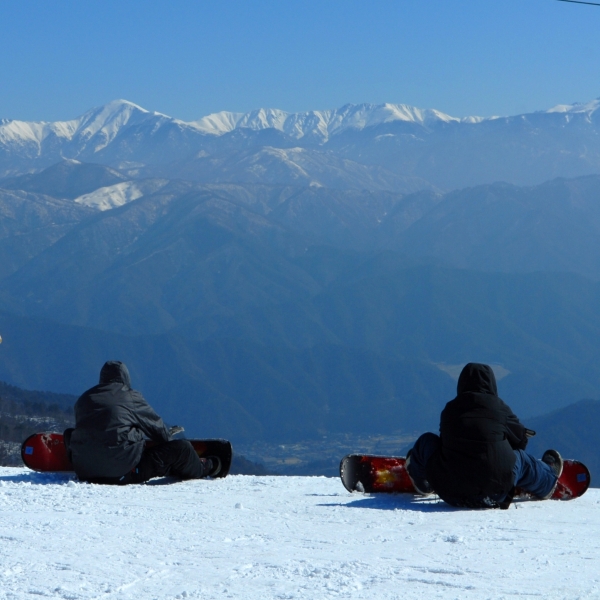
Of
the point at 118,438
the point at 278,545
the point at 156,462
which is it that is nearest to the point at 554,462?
the point at 278,545

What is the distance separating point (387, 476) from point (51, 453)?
10.3 feet

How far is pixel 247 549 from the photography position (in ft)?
18.2

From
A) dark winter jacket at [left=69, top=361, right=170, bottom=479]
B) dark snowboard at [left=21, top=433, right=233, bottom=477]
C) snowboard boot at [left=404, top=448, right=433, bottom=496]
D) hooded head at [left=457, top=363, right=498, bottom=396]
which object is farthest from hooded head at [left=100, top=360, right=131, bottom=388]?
hooded head at [left=457, top=363, right=498, bottom=396]

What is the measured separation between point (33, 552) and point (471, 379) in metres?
3.24

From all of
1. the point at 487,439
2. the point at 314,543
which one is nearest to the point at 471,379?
the point at 487,439

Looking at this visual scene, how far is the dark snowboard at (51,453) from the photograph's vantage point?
341 inches

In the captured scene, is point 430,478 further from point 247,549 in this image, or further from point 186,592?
point 186,592

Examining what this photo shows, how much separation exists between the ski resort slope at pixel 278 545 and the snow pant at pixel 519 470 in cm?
15

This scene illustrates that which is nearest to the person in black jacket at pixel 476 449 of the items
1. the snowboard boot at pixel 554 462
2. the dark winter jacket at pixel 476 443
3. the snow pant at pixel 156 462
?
the dark winter jacket at pixel 476 443

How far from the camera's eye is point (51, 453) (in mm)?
8688

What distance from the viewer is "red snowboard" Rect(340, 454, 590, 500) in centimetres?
782

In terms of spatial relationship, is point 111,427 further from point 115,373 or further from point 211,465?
point 211,465

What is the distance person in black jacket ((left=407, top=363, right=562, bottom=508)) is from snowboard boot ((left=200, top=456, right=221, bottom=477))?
7.67 feet

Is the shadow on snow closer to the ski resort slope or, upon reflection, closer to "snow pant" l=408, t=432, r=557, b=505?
the ski resort slope
